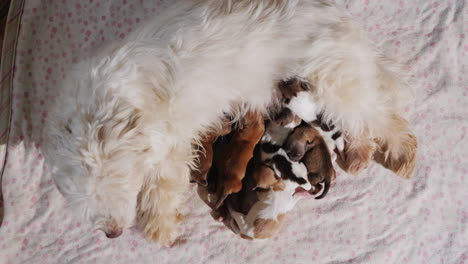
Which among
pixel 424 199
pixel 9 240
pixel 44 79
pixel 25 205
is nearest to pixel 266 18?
pixel 44 79

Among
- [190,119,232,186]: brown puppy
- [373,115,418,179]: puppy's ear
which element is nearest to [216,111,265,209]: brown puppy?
[190,119,232,186]: brown puppy

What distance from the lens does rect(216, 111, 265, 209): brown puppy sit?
6.06 feet

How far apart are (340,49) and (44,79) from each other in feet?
4.91

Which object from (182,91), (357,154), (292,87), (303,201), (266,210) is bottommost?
(303,201)

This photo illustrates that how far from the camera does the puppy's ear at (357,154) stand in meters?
1.92

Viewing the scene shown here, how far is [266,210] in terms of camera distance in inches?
71.9

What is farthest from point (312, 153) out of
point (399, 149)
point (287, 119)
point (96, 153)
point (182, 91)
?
point (96, 153)

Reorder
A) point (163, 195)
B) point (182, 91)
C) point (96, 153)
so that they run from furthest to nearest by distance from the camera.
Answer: point (163, 195) → point (182, 91) → point (96, 153)

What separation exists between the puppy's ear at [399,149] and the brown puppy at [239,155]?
0.66 meters

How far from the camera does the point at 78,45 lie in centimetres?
204

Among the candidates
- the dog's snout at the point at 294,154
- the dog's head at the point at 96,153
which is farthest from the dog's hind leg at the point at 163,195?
the dog's snout at the point at 294,154

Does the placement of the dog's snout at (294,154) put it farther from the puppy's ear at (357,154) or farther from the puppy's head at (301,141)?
the puppy's ear at (357,154)

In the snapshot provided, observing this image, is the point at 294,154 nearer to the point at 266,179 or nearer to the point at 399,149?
the point at 266,179

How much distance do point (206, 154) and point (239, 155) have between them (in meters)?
0.16
